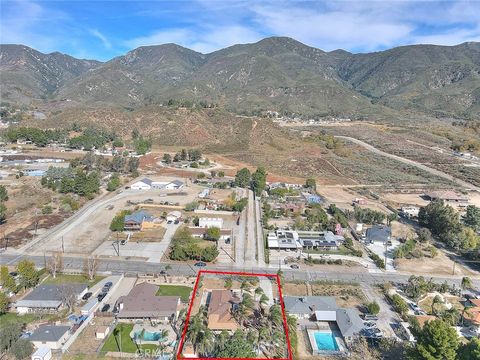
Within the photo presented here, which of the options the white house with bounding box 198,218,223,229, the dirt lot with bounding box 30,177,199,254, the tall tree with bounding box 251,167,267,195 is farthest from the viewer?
the tall tree with bounding box 251,167,267,195

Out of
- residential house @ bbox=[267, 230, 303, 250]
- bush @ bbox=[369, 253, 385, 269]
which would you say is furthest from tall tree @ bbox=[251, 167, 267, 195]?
bush @ bbox=[369, 253, 385, 269]

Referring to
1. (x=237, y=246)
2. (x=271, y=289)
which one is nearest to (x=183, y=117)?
(x=237, y=246)

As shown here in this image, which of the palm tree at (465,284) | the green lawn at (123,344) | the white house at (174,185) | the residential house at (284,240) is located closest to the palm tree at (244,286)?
the residential house at (284,240)

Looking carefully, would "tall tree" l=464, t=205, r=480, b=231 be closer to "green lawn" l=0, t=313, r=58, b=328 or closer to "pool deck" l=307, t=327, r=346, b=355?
"pool deck" l=307, t=327, r=346, b=355

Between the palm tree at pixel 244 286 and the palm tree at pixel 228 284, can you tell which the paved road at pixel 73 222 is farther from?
the palm tree at pixel 244 286

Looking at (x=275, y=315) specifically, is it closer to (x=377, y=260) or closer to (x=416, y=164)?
(x=377, y=260)

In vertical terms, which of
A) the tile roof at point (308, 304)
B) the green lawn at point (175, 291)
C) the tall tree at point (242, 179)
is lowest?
the green lawn at point (175, 291)
